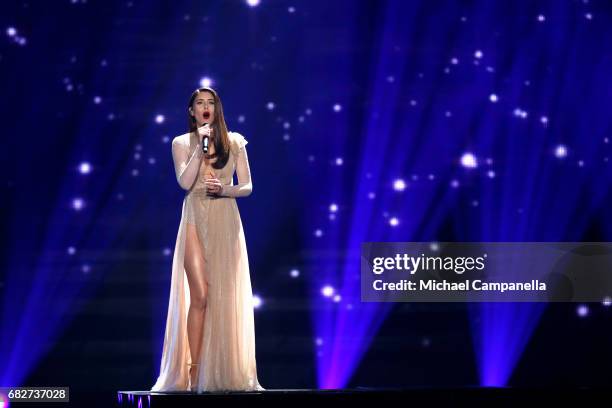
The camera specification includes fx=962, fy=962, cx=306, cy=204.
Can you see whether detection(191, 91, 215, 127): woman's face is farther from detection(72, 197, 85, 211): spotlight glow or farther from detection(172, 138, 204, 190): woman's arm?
detection(72, 197, 85, 211): spotlight glow

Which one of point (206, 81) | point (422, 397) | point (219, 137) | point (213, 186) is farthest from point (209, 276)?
point (206, 81)

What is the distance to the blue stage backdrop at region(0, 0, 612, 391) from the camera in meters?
5.76

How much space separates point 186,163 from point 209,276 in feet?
1.72

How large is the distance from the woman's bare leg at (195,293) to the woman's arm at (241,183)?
9.3 inches

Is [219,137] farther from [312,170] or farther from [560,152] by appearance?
[560,152]

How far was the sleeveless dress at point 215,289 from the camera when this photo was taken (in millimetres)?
4219

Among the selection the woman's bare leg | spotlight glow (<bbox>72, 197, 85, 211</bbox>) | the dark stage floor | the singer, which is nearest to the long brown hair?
the singer

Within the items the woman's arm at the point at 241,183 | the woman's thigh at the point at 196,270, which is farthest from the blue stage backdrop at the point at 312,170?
the woman's thigh at the point at 196,270

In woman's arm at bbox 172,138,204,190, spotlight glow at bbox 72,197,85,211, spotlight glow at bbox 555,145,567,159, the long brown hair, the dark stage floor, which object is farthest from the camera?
spotlight glow at bbox 555,145,567,159

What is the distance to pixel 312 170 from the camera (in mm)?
5852

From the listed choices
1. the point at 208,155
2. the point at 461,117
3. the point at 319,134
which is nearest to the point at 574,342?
the point at 461,117

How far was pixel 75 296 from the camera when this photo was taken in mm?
5754

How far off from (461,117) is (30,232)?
2699 mm

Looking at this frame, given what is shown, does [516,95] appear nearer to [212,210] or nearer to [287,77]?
[287,77]
